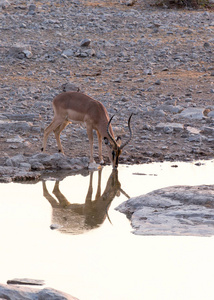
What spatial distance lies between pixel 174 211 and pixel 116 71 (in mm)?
9886

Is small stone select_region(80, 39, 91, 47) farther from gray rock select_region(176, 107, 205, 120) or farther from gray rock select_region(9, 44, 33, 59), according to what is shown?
gray rock select_region(176, 107, 205, 120)

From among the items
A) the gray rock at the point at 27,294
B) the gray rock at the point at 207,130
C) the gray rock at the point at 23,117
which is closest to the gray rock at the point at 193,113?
the gray rock at the point at 207,130

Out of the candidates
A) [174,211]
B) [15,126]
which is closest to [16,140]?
[15,126]

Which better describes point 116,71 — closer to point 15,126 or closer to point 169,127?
point 169,127

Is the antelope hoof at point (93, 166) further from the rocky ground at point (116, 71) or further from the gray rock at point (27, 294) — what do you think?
the gray rock at point (27, 294)

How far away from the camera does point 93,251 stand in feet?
22.1

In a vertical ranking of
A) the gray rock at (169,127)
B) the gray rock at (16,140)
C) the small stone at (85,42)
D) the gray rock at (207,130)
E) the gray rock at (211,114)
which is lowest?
the gray rock at (16,140)

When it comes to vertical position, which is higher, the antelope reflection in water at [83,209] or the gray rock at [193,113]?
the gray rock at [193,113]

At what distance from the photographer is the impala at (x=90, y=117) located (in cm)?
1053

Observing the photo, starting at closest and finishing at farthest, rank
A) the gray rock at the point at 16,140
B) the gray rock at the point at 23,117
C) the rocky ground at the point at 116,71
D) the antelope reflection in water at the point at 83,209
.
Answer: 1. the antelope reflection in water at the point at 83,209
2. the gray rock at the point at 16,140
3. the rocky ground at the point at 116,71
4. the gray rock at the point at 23,117

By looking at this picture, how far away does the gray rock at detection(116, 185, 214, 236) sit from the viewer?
7195 millimetres

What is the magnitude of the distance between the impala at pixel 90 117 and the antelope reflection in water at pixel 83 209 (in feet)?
1.92

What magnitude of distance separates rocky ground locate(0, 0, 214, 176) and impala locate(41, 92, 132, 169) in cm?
62

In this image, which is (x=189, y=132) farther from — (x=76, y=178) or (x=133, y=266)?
(x=133, y=266)
